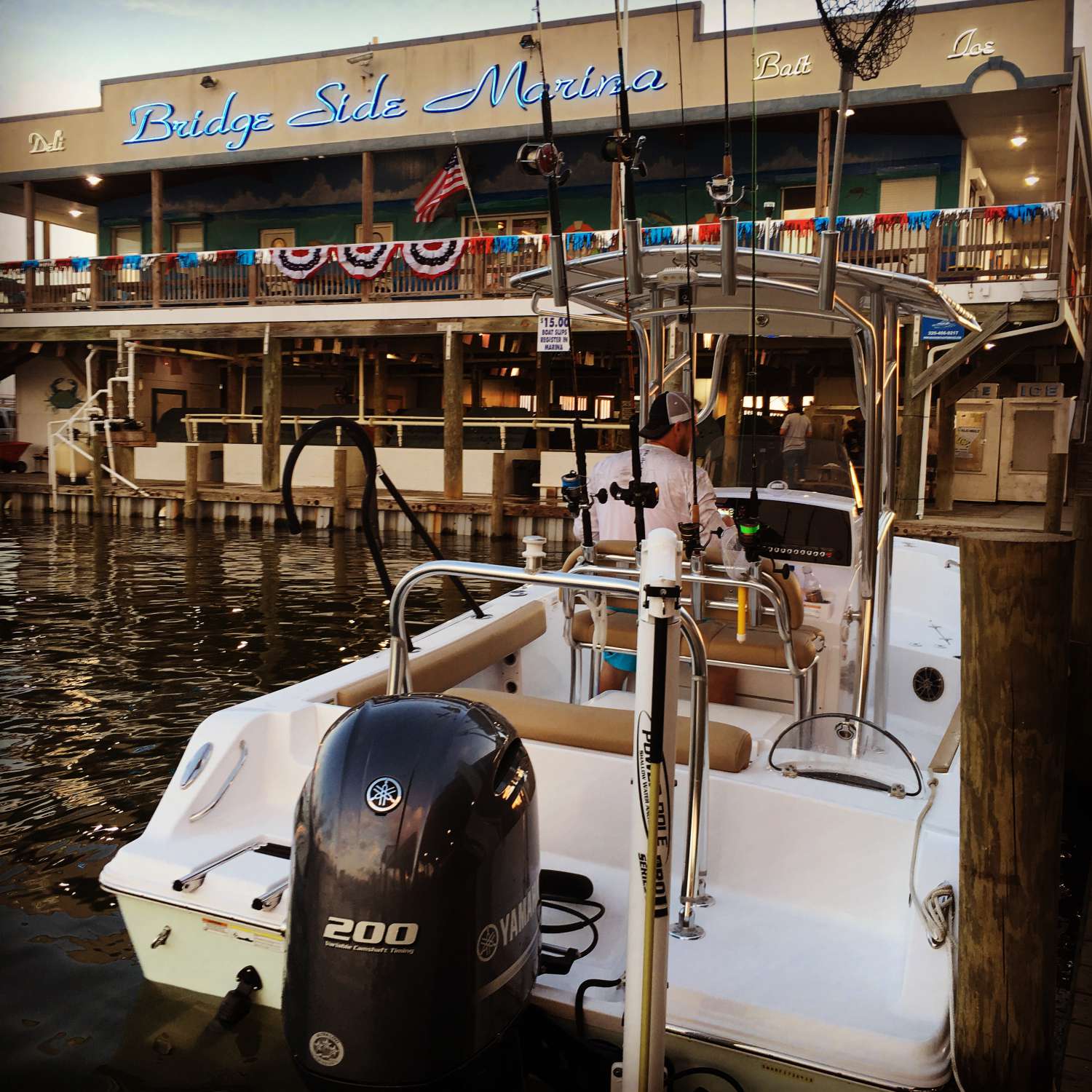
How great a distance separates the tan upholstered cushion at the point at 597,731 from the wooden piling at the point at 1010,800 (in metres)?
0.79

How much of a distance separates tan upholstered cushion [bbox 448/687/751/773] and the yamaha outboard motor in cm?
91

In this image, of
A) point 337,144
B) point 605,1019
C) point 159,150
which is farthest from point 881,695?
point 159,150

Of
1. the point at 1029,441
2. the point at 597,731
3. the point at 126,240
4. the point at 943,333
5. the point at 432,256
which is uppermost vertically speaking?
the point at 126,240

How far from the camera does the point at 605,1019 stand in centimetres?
230

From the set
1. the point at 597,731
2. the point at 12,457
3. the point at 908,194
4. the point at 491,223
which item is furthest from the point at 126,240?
the point at 597,731

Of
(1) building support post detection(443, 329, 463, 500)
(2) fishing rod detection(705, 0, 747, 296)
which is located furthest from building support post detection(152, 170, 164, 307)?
(2) fishing rod detection(705, 0, 747, 296)

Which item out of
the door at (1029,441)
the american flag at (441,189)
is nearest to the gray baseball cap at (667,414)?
the american flag at (441,189)

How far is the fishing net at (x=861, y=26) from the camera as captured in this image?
10.7ft

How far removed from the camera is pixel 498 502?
15406 millimetres

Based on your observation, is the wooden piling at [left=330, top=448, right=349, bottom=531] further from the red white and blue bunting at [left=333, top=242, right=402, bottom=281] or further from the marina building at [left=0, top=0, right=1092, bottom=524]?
the red white and blue bunting at [left=333, top=242, right=402, bottom=281]

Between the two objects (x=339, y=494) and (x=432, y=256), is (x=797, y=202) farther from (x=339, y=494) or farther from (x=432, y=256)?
(x=339, y=494)

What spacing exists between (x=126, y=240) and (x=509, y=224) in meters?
9.95

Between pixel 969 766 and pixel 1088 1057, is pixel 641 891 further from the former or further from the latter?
pixel 1088 1057

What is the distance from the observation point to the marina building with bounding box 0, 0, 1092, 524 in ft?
46.8
